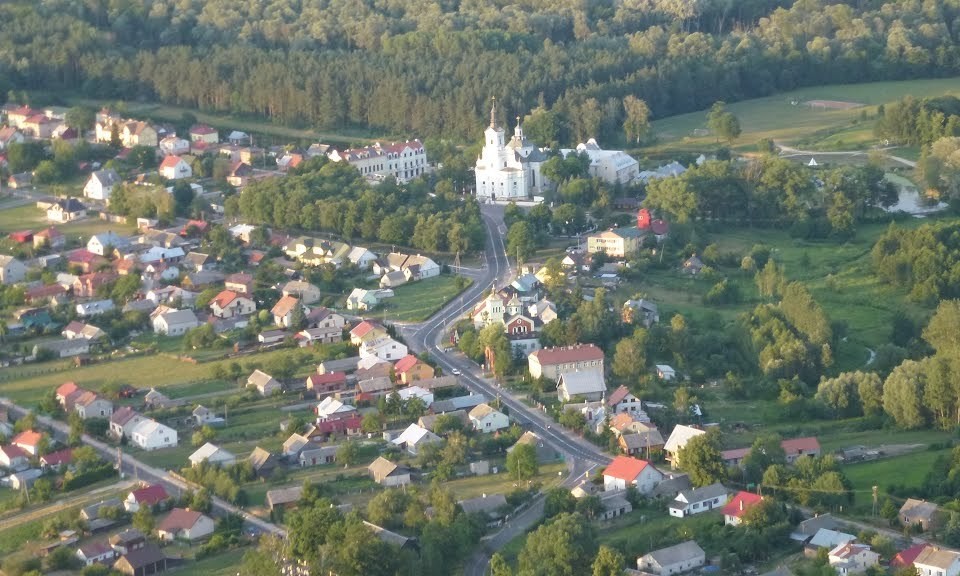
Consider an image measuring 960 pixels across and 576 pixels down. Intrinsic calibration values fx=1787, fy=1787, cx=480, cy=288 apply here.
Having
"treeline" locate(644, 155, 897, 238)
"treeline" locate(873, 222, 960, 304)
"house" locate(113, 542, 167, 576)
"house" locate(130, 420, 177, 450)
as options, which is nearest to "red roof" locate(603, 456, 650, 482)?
"house" locate(113, 542, 167, 576)

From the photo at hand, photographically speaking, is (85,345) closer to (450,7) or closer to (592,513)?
(592,513)

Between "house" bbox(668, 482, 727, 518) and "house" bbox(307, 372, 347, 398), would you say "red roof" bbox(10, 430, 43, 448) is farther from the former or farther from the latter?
"house" bbox(668, 482, 727, 518)

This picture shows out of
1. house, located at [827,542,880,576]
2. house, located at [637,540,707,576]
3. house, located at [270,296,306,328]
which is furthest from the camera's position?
house, located at [270,296,306,328]

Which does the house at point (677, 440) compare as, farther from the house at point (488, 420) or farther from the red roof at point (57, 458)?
the red roof at point (57, 458)

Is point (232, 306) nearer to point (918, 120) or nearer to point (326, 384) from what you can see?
point (326, 384)

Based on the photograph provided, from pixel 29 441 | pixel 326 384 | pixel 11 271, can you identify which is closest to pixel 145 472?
pixel 29 441

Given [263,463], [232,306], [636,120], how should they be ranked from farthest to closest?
[636,120] < [232,306] < [263,463]

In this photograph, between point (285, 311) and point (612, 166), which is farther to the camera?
point (612, 166)
